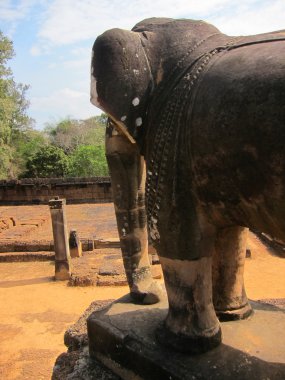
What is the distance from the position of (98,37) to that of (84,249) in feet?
24.1

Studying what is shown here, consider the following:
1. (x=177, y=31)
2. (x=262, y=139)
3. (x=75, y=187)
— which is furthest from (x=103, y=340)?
(x=75, y=187)

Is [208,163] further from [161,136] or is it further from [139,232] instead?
[139,232]

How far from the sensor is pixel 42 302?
6.01m

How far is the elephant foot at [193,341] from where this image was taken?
159 cm

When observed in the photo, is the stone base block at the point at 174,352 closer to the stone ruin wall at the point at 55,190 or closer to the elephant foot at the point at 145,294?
the elephant foot at the point at 145,294

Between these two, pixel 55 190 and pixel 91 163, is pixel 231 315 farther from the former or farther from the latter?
pixel 91 163

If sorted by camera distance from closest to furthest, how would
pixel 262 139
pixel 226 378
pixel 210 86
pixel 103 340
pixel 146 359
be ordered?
pixel 262 139
pixel 210 86
pixel 226 378
pixel 146 359
pixel 103 340

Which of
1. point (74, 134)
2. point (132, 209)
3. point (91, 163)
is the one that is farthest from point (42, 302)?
point (74, 134)

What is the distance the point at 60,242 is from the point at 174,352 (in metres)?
5.71

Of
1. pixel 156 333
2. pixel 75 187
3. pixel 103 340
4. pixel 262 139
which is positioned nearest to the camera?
pixel 262 139

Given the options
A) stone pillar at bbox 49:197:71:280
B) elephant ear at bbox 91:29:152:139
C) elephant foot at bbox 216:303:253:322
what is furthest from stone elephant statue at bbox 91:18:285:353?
stone pillar at bbox 49:197:71:280

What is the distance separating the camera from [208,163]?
132 cm

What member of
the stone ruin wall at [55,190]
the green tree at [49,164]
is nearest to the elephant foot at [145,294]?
the stone ruin wall at [55,190]

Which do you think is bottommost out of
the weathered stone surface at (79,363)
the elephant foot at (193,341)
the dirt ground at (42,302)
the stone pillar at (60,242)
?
the dirt ground at (42,302)
